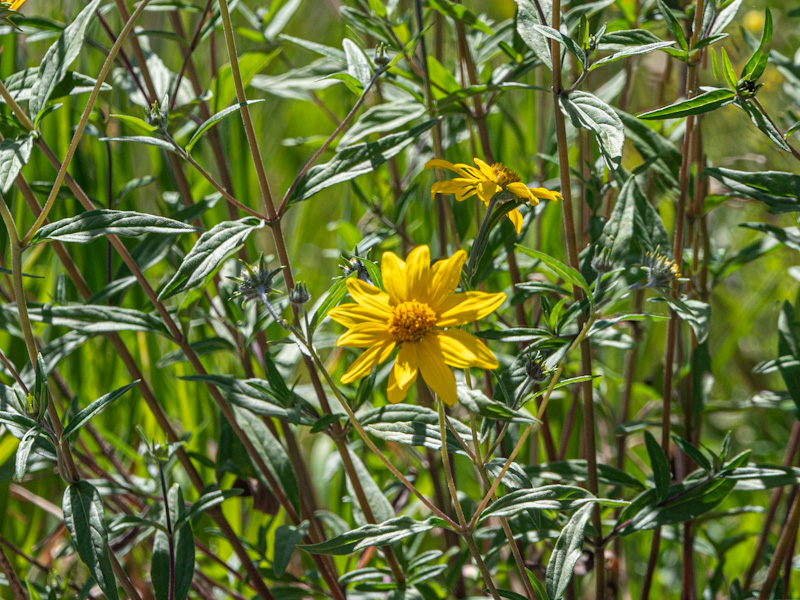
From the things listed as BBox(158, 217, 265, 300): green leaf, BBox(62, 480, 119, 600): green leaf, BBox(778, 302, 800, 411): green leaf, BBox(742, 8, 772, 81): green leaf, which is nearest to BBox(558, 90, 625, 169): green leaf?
BBox(742, 8, 772, 81): green leaf

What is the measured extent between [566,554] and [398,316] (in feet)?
0.89

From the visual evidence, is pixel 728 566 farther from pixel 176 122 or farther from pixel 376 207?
pixel 176 122

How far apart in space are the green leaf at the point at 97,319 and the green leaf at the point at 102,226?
0.18 m

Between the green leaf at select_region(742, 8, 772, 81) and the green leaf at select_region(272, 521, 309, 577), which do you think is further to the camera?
the green leaf at select_region(272, 521, 309, 577)

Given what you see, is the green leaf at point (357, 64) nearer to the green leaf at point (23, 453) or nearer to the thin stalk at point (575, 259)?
the thin stalk at point (575, 259)

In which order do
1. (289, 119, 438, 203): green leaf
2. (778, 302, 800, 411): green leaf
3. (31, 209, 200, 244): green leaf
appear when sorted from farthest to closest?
(778, 302, 800, 411): green leaf, (289, 119, 438, 203): green leaf, (31, 209, 200, 244): green leaf

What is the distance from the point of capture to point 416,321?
54cm

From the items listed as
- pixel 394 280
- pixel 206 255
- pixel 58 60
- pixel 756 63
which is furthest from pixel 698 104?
pixel 58 60

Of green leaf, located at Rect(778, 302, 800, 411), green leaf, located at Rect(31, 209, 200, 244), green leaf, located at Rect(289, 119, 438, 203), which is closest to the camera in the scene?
green leaf, located at Rect(31, 209, 200, 244)

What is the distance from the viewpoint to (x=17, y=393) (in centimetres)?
70

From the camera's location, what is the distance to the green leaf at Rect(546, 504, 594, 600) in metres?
0.64

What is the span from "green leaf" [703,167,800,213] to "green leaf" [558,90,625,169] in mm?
168

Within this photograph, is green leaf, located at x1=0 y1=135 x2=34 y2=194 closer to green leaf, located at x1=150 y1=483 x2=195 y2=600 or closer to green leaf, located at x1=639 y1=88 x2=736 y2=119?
green leaf, located at x1=150 y1=483 x2=195 y2=600

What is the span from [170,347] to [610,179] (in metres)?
0.94
